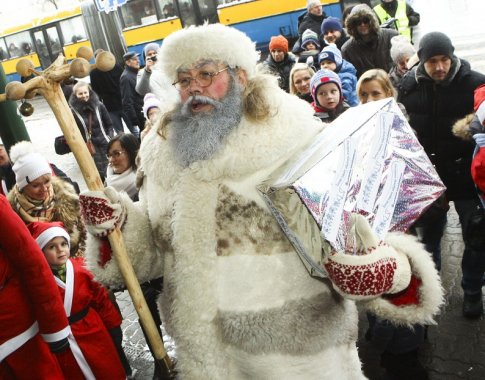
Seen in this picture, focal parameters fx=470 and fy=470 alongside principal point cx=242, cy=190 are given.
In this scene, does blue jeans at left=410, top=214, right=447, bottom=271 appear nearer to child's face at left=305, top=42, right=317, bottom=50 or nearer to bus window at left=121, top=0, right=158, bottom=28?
child's face at left=305, top=42, right=317, bottom=50

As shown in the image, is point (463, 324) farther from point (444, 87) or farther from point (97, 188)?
point (97, 188)

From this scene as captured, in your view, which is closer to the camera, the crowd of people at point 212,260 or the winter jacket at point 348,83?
the crowd of people at point 212,260

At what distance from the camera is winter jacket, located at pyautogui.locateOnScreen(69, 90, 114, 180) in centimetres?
675

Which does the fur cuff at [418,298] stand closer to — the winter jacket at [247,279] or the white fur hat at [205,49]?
the winter jacket at [247,279]

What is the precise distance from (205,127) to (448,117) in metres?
2.31

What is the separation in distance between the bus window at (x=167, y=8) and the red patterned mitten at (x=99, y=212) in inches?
567

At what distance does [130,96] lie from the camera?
820 cm

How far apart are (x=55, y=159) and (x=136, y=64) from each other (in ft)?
12.9

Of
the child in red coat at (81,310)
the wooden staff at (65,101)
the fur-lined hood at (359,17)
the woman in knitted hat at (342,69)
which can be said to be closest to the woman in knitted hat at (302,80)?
the woman in knitted hat at (342,69)

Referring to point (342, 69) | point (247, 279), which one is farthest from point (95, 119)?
point (247, 279)

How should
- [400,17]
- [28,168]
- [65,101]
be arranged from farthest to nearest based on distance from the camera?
[400,17], [28,168], [65,101]

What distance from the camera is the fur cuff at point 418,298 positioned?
5.63 feet

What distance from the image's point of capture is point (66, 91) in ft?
28.4

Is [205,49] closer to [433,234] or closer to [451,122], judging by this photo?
[451,122]
